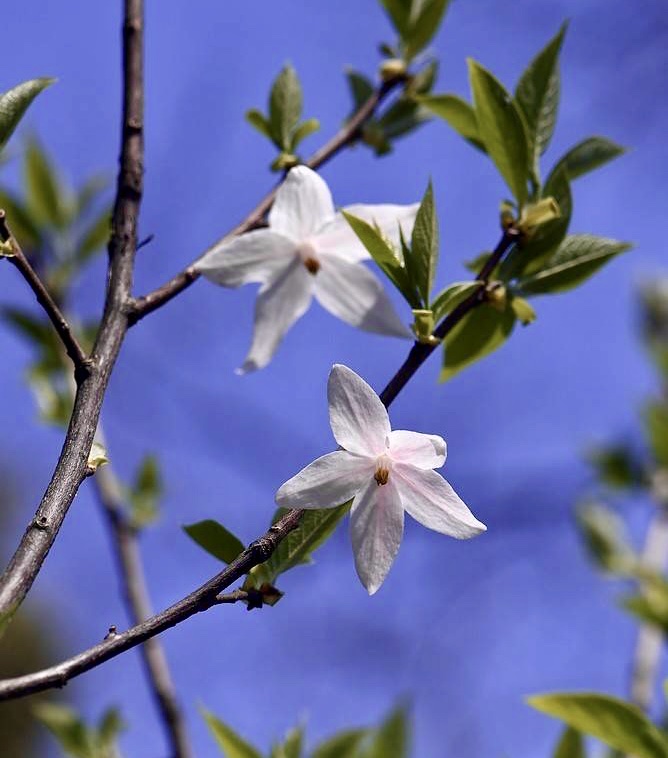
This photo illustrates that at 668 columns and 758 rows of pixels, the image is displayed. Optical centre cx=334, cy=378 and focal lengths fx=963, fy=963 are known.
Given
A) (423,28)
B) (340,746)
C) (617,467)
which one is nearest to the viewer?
(340,746)

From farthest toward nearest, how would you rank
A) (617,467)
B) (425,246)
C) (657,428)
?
1. (617,467)
2. (657,428)
3. (425,246)

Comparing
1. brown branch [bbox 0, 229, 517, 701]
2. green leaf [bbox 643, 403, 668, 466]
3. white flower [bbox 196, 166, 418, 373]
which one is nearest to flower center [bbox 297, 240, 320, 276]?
white flower [bbox 196, 166, 418, 373]

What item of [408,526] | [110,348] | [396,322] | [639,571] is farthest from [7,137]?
[408,526]

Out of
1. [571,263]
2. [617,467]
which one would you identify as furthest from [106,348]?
[617,467]

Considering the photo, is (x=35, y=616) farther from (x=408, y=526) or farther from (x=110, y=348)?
(x=110, y=348)

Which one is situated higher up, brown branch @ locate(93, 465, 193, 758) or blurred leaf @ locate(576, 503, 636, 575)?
blurred leaf @ locate(576, 503, 636, 575)

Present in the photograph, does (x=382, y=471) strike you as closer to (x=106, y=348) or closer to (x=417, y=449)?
(x=417, y=449)

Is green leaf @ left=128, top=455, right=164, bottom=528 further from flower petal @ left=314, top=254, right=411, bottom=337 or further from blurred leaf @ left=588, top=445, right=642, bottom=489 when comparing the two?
blurred leaf @ left=588, top=445, right=642, bottom=489

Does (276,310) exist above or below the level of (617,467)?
below
